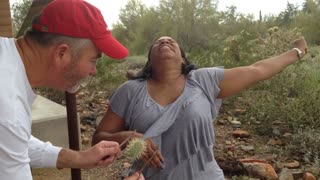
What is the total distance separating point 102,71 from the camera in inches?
287

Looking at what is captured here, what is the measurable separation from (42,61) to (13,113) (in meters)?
0.26

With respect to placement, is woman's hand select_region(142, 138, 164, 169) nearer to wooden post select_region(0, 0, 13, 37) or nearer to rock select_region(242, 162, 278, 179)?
rock select_region(242, 162, 278, 179)

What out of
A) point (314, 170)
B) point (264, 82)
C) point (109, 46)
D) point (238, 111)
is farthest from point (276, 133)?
point (109, 46)

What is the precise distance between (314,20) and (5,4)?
38.7ft

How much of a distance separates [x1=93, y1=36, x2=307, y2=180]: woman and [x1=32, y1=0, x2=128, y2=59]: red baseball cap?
978mm

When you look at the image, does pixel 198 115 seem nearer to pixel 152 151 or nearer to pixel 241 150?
pixel 152 151

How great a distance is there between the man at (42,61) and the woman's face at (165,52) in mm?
1137

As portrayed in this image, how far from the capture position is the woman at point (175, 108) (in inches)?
103

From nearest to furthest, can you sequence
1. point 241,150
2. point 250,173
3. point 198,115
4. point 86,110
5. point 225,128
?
point 198,115 → point 250,173 → point 241,150 → point 225,128 → point 86,110

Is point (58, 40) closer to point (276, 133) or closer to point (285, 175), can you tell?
point (285, 175)

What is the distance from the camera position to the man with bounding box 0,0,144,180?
1.34 meters

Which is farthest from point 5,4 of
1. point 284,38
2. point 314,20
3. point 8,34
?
→ point 314,20

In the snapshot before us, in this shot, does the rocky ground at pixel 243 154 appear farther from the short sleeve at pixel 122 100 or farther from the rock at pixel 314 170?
the short sleeve at pixel 122 100

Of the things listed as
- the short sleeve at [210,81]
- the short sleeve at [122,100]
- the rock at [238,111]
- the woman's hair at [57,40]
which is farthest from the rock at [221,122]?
the woman's hair at [57,40]
